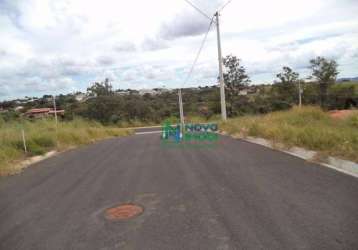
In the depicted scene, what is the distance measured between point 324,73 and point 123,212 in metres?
49.2

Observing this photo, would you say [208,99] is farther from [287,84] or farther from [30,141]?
[30,141]

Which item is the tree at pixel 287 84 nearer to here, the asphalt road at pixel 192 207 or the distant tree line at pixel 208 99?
the distant tree line at pixel 208 99

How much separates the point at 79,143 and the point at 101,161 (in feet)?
25.8

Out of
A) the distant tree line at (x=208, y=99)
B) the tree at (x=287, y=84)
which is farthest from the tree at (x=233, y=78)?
the tree at (x=287, y=84)

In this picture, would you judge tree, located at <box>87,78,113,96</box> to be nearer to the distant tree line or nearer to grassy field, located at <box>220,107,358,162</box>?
the distant tree line

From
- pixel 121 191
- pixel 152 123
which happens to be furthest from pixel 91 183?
pixel 152 123

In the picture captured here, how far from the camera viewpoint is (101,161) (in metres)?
10.4

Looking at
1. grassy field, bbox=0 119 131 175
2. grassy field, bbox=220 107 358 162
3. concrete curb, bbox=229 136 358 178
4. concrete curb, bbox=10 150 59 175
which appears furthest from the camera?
grassy field, bbox=0 119 131 175

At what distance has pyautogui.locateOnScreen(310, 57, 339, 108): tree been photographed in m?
48.2

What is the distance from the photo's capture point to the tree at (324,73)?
4825cm

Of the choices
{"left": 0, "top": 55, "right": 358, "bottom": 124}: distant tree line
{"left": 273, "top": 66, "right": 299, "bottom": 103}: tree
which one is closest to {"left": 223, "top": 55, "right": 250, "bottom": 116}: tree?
{"left": 0, "top": 55, "right": 358, "bottom": 124}: distant tree line

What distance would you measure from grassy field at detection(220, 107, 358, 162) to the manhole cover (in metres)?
4.47

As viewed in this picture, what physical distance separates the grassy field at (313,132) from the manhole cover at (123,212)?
176 inches

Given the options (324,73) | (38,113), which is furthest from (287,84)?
(38,113)
